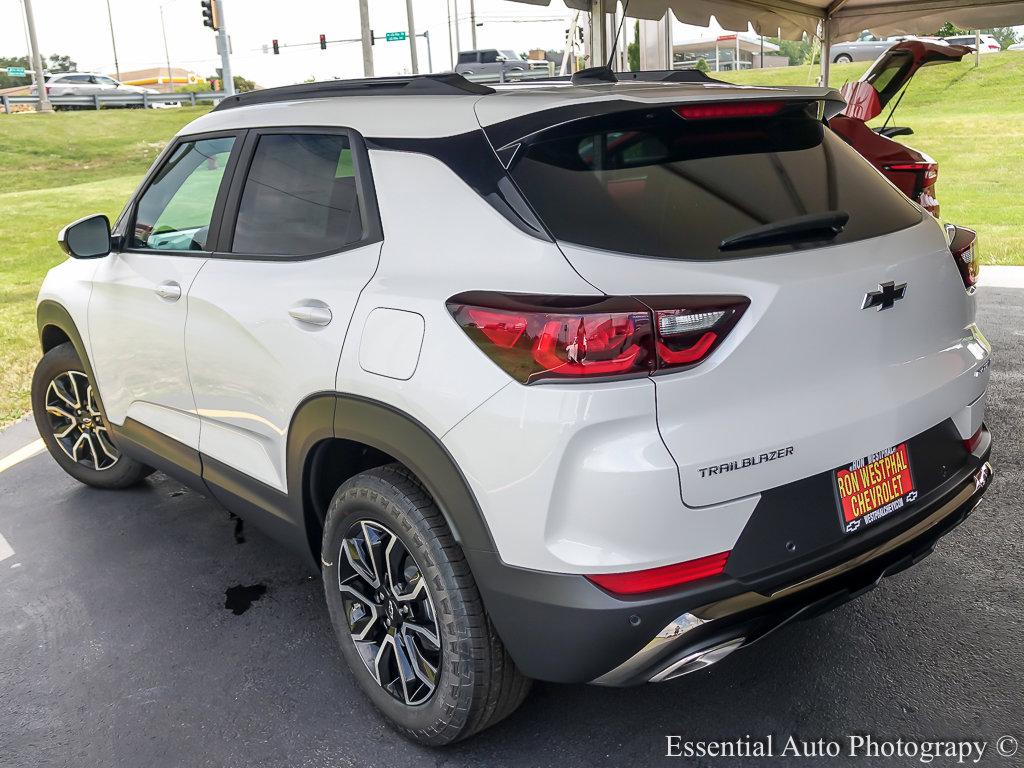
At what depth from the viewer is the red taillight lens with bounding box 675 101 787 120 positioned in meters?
2.46

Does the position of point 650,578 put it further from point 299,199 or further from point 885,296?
point 299,199

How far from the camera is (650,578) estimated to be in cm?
215

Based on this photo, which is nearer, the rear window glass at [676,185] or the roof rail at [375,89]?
the rear window glass at [676,185]

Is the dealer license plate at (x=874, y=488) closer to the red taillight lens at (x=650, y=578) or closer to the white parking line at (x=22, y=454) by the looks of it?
the red taillight lens at (x=650, y=578)

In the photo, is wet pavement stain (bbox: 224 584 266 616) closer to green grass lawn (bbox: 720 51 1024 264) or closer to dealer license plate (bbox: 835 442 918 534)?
dealer license plate (bbox: 835 442 918 534)


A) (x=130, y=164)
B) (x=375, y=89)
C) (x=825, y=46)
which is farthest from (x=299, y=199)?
(x=130, y=164)

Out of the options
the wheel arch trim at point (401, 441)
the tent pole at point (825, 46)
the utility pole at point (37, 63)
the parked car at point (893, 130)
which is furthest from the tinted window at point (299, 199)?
the utility pole at point (37, 63)

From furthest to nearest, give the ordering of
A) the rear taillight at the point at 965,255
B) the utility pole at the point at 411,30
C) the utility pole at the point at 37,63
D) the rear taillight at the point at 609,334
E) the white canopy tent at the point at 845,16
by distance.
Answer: the utility pole at the point at 411,30, the utility pole at the point at 37,63, the white canopy tent at the point at 845,16, the rear taillight at the point at 965,255, the rear taillight at the point at 609,334

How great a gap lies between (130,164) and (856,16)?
21.3m

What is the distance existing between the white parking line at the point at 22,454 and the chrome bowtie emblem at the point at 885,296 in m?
4.85

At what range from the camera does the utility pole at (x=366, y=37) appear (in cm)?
3067

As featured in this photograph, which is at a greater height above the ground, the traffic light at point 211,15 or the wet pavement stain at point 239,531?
the traffic light at point 211,15

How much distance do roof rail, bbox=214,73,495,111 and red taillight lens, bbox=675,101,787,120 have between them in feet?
1.89

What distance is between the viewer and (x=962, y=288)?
277 cm
